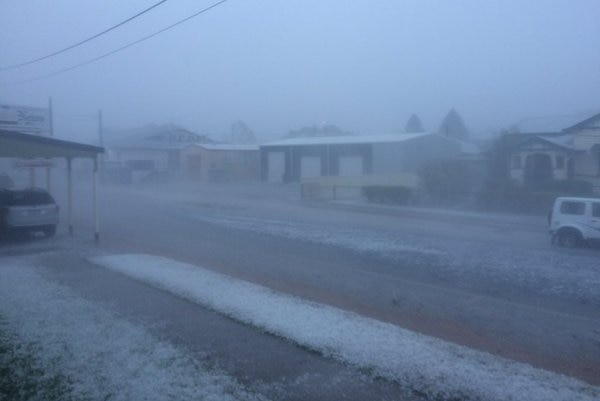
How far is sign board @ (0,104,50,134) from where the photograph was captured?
3403 centimetres

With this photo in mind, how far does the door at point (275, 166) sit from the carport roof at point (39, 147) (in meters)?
31.7

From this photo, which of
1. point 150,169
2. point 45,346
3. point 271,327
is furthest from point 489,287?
point 150,169

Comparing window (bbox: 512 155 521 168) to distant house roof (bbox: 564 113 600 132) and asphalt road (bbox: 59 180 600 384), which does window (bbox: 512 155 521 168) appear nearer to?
distant house roof (bbox: 564 113 600 132)

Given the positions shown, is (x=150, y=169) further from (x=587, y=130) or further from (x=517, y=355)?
(x=517, y=355)

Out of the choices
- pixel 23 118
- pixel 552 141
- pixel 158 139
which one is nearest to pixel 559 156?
pixel 552 141

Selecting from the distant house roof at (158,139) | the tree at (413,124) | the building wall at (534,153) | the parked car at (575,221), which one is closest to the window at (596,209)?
the parked car at (575,221)

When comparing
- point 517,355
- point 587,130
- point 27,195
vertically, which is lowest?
point 517,355

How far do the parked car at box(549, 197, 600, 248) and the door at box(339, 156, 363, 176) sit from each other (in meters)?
26.3

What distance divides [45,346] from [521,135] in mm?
36647

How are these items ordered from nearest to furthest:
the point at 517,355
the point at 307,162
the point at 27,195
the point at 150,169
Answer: the point at 517,355 < the point at 27,195 < the point at 307,162 < the point at 150,169

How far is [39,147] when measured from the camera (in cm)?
1656

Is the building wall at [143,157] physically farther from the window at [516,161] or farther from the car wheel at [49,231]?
the car wheel at [49,231]

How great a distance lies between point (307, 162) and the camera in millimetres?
47500

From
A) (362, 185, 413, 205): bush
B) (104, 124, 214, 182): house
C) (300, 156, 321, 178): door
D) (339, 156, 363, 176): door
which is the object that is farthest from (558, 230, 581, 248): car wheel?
(104, 124, 214, 182): house
